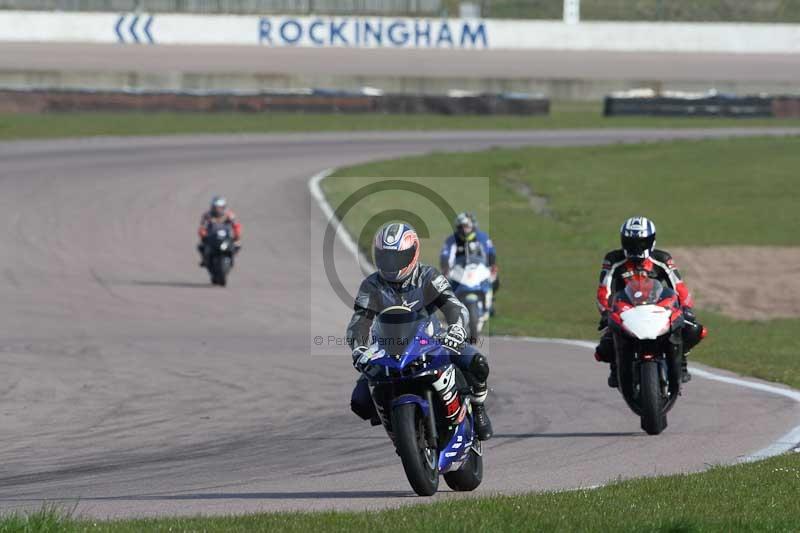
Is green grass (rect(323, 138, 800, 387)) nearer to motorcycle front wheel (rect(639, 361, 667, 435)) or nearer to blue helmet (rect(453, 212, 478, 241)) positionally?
blue helmet (rect(453, 212, 478, 241))

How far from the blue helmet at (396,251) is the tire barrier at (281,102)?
135ft

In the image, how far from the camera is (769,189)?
34938 millimetres

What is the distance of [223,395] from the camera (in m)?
13.7

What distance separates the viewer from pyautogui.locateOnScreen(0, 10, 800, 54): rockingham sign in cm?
6081

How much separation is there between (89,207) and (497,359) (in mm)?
17824

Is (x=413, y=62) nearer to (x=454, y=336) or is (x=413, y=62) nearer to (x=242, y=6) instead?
(x=242, y=6)

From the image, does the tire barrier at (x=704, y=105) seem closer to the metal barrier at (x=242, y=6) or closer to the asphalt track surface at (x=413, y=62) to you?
the asphalt track surface at (x=413, y=62)

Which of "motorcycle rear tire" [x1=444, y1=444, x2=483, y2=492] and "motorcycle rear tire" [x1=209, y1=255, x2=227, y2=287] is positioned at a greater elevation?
"motorcycle rear tire" [x1=444, y1=444, x2=483, y2=492]

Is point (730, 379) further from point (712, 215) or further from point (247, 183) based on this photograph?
point (247, 183)

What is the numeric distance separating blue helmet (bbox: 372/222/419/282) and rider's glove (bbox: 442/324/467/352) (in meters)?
0.43

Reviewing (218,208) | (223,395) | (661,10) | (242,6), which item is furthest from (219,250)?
(661,10)

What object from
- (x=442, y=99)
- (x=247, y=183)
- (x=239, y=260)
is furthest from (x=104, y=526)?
(x=442, y=99)

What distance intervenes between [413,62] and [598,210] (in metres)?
29.7

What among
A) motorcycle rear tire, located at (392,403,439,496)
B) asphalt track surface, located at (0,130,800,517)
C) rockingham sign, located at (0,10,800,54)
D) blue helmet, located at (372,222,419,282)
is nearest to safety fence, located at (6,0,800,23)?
rockingham sign, located at (0,10,800,54)
